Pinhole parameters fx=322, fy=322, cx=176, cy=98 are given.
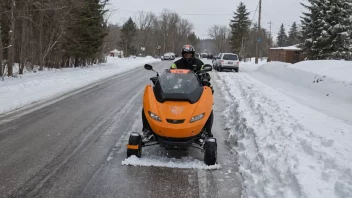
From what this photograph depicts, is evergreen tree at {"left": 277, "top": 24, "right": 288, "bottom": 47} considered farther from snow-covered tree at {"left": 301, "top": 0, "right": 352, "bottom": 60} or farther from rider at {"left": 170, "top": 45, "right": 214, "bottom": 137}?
rider at {"left": 170, "top": 45, "right": 214, "bottom": 137}

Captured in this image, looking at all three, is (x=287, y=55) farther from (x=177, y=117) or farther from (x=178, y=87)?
(x=177, y=117)

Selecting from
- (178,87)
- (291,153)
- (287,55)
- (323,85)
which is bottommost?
(291,153)

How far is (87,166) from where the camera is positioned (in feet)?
16.8

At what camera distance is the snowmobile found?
5.16 m

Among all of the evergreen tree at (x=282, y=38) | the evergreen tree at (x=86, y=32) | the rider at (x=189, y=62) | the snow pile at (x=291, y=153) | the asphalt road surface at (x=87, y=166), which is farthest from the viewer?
the evergreen tree at (x=282, y=38)

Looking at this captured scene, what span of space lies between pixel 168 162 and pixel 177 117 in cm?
78

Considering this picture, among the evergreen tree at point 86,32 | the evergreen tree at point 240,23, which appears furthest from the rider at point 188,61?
the evergreen tree at point 240,23

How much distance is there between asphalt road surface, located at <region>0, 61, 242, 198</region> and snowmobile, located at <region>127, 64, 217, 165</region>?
367 mm

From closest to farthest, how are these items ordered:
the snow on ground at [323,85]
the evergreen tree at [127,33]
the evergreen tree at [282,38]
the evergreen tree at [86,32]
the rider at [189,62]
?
1. the rider at [189,62]
2. the snow on ground at [323,85]
3. the evergreen tree at [86,32]
4. the evergreen tree at [127,33]
5. the evergreen tree at [282,38]

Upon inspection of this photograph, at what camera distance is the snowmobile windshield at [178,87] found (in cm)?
549

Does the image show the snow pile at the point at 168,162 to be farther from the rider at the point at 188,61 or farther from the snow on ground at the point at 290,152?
the rider at the point at 188,61

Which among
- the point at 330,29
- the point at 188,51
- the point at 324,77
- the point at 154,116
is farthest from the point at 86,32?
the point at 154,116

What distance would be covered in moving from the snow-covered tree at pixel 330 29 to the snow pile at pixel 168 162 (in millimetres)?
25994

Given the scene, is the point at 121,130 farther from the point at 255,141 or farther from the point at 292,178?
the point at 292,178
